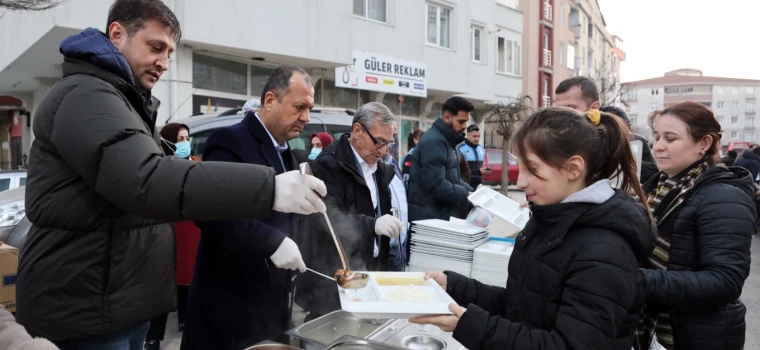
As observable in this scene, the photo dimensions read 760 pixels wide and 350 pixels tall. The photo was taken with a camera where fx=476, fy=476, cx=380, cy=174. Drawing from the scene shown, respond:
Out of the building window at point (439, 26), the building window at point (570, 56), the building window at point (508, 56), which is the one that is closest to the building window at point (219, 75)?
the building window at point (439, 26)

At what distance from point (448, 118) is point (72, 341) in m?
3.44

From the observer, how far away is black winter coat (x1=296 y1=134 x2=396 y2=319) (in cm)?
290

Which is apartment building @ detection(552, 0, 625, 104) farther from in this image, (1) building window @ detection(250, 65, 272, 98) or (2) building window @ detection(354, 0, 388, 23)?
(1) building window @ detection(250, 65, 272, 98)

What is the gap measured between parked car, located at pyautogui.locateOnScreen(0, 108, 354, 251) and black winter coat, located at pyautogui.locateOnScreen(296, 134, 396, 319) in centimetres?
81

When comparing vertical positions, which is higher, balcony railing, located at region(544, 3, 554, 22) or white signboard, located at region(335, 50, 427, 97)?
balcony railing, located at region(544, 3, 554, 22)

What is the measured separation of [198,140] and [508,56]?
55.5 ft

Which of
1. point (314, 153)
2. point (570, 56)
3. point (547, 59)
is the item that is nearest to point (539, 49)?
point (547, 59)

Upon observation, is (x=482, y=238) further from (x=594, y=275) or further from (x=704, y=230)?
(x=594, y=275)

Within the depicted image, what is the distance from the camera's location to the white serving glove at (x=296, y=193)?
4.55 feet

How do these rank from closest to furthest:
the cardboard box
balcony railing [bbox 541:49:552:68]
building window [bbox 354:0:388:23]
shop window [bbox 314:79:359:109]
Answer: the cardboard box → shop window [bbox 314:79:359:109] → building window [bbox 354:0:388:23] → balcony railing [bbox 541:49:552:68]

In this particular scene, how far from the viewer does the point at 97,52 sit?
5.14ft

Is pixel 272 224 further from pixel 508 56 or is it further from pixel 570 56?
pixel 570 56

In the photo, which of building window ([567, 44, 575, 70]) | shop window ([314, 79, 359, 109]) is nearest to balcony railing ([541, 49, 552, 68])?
building window ([567, 44, 575, 70])

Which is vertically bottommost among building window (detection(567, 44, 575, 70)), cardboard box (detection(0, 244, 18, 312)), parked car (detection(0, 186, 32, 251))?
cardboard box (detection(0, 244, 18, 312))
